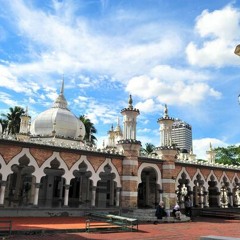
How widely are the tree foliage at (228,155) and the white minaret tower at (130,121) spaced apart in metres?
31.9

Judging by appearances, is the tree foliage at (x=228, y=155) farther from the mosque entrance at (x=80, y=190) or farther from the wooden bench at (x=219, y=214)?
the mosque entrance at (x=80, y=190)

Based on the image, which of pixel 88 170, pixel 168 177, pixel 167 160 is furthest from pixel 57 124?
pixel 168 177

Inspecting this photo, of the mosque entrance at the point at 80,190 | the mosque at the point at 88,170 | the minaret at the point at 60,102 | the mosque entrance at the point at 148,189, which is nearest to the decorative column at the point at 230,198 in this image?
the mosque at the point at 88,170

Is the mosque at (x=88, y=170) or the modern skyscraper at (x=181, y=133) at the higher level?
the modern skyscraper at (x=181, y=133)

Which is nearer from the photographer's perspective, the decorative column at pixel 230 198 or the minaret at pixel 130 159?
the minaret at pixel 130 159

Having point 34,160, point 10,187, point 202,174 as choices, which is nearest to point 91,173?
point 34,160

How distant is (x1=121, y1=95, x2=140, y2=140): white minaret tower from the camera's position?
2294 cm

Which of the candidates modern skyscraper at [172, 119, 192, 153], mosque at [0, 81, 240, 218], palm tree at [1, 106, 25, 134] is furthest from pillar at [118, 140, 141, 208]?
modern skyscraper at [172, 119, 192, 153]

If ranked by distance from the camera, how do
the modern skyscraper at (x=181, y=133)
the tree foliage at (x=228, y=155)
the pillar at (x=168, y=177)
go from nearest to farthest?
the pillar at (x=168, y=177) → the tree foliage at (x=228, y=155) → the modern skyscraper at (x=181, y=133)

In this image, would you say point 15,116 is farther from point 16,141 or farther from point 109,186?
point 16,141

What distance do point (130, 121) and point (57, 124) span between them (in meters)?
9.31

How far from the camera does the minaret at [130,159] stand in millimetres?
21936

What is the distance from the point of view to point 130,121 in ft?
76.3

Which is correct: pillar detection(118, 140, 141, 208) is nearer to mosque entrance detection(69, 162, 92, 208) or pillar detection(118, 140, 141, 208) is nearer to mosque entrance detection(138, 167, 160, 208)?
mosque entrance detection(69, 162, 92, 208)
